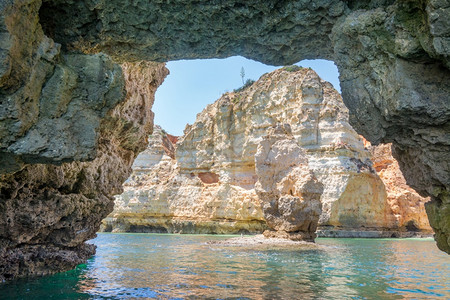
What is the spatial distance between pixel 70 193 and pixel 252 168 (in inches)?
1225

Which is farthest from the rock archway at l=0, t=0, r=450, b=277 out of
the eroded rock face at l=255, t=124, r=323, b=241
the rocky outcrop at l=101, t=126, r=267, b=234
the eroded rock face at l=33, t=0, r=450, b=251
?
the rocky outcrop at l=101, t=126, r=267, b=234

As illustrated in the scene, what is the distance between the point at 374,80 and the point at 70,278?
28.5 feet

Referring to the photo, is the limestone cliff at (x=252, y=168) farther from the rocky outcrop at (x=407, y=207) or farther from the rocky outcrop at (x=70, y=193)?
the rocky outcrop at (x=70, y=193)

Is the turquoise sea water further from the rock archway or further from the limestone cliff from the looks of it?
the limestone cliff

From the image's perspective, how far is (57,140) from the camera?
5590mm

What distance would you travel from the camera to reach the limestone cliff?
35.5 metres

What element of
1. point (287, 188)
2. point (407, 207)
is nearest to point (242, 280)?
point (287, 188)

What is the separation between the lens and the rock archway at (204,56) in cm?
512

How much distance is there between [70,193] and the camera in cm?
1056

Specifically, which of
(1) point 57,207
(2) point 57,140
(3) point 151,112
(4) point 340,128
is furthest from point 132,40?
(4) point 340,128

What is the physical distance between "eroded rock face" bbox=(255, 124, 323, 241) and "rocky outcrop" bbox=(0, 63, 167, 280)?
475 inches

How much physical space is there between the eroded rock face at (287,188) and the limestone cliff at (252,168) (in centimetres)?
762

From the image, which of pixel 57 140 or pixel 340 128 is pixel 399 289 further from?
pixel 340 128

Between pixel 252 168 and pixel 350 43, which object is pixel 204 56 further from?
pixel 252 168
